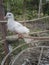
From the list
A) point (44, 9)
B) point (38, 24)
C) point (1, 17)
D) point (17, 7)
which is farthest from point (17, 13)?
point (1, 17)

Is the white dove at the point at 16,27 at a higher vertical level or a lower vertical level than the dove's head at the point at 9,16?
lower

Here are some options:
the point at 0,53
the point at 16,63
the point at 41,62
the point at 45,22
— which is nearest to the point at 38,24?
the point at 45,22

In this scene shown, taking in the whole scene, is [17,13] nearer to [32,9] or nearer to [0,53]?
[32,9]

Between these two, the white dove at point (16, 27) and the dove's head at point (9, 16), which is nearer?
the white dove at point (16, 27)

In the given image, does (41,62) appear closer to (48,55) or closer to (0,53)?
(48,55)

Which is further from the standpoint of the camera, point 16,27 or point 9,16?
point 9,16

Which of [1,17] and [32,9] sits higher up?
[1,17]

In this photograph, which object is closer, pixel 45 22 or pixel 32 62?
pixel 32 62

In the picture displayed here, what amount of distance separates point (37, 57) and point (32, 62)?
0.22ft

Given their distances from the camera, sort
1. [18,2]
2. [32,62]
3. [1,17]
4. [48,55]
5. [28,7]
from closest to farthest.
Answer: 1. [1,17]
2. [32,62]
3. [48,55]
4. [18,2]
5. [28,7]

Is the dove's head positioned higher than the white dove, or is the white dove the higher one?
the dove's head

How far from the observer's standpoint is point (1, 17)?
8.05ft

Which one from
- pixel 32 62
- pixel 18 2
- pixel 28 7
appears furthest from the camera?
pixel 28 7

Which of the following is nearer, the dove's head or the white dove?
the white dove
